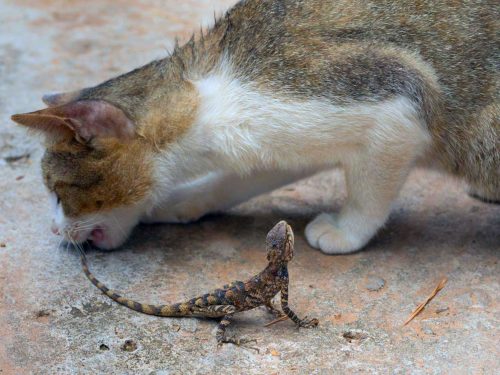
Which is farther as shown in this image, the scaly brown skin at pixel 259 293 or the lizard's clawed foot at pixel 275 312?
the lizard's clawed foot at pixel 275 312

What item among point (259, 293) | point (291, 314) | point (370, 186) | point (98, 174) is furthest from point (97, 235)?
point (370, 186)

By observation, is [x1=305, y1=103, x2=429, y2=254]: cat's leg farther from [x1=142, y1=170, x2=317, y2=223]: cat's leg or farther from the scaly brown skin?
the scaly brown skin

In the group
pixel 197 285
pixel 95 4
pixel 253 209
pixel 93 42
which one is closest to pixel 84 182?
pixel 197 285

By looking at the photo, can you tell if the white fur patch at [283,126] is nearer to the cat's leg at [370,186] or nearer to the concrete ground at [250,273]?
the cat's leg at [370,186]

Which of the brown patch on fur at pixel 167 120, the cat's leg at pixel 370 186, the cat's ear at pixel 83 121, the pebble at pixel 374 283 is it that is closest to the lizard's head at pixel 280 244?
the pebble at pixel 374 283

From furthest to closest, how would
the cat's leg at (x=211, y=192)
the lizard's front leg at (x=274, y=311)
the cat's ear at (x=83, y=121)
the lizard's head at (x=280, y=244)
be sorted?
the cat's leg at (x=211, y=192) → the cat's ear at (x=83, y=121) → the lizard's front leg at (x=274, y=311) → the lizard's head at (x=280, y=244)

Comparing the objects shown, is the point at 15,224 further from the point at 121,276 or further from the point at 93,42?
the point at 93,42

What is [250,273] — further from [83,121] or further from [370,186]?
[83,121]

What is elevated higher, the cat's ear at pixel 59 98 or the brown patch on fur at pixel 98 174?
the cat's ear at pixel 59 98
